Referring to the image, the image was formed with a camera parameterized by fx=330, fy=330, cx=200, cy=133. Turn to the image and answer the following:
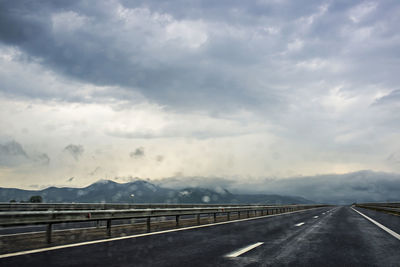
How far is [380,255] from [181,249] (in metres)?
4.51

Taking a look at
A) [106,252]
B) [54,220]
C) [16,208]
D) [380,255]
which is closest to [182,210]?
[54,220]

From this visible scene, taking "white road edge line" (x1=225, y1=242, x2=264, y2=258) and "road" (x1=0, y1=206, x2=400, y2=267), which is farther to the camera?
"white road edge line" (x1=225, y1=242, x2=264, y2=258)

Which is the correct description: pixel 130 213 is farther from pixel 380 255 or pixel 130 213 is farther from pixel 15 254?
pixel 380 255

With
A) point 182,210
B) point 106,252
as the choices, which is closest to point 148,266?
point 106,252

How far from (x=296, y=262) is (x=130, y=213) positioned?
730 cm

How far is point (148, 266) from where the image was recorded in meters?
5.81

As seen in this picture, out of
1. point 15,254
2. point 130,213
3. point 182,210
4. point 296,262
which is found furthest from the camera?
point 182,210

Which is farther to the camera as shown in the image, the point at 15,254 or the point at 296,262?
the point at 15,254

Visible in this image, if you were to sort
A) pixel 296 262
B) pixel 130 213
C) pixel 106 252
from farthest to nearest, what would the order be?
pixel 130 213 → pixel 106 252 → pixel 296 262

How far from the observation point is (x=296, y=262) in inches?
252

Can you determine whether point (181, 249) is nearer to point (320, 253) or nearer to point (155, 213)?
point (320, 253)

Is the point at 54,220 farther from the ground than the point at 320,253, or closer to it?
farther from the ground

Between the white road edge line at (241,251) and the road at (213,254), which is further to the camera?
the white road edge line at (241,251)

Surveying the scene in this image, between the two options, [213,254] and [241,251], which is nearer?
[213,254]
